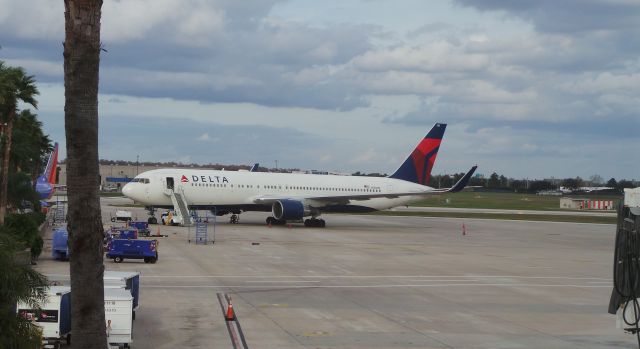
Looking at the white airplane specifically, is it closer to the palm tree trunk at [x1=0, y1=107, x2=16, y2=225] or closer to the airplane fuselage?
the airplane fuselage

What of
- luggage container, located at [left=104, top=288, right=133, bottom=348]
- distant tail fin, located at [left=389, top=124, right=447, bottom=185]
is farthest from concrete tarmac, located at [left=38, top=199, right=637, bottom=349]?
distant tail fin, located at [left=389, top=124, right=447, bottom=185]

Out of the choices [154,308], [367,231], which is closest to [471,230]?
[367,231]

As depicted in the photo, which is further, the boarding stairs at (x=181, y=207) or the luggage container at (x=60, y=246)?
the boarding stairs at (x=181, y=207)

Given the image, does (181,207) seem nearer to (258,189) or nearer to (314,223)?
(258,189)

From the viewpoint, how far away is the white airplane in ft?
194

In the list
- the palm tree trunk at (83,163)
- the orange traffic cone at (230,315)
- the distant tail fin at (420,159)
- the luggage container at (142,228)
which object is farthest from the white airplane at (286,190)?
the palm tree trunk at (83,163)

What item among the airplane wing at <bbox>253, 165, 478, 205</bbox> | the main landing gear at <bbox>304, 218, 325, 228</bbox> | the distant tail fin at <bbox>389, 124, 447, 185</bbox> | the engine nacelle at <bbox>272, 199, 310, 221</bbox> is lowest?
the main landing gear at <bbox>304, 218, 325, 228</bbox>

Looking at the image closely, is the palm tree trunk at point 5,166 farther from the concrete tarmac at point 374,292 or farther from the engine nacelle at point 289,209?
the engine nacelle at point 289,209

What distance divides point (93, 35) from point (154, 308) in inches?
561

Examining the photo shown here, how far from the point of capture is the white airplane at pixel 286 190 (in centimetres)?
5909

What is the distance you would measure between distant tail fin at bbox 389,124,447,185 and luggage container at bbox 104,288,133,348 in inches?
2119

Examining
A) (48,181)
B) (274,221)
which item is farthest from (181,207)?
(48,181)

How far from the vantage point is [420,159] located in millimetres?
70625

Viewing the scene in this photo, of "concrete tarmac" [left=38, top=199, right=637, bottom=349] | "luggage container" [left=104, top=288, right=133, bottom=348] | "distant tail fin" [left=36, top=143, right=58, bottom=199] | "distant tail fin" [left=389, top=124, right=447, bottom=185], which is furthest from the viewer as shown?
"distant tail fin" [left=36, top=143, right=58, bottom=199]
